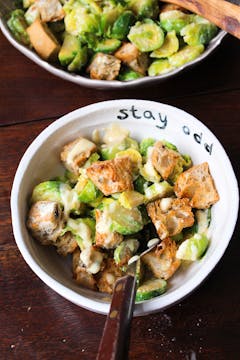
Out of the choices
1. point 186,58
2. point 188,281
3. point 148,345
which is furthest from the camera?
point 186,58

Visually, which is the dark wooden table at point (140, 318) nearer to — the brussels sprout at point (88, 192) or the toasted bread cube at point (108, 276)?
the toasted bread cube at point (108, 276)

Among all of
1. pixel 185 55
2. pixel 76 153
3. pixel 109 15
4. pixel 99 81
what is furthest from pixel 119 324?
pixel 109 15

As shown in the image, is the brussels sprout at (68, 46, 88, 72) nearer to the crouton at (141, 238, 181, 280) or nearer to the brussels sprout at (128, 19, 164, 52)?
the brussels sprout at (128, 19, 164, 52)

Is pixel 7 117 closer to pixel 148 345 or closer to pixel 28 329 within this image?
pixel 28 329

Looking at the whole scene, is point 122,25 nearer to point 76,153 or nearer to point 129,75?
point 129,75

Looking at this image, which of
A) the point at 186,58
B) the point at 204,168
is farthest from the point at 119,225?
the point at 186,58
